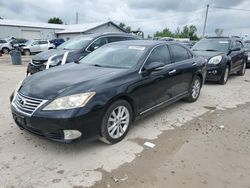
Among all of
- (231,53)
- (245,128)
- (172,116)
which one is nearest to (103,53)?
(172,116)

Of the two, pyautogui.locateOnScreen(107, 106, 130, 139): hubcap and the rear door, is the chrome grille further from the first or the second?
the rear door

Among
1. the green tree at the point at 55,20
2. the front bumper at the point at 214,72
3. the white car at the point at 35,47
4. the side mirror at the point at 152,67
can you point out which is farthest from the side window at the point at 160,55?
the green tree at the point at 55,20

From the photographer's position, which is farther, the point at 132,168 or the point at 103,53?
the point at 103,53

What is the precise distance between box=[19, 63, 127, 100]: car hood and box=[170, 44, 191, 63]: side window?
1661 millimetres

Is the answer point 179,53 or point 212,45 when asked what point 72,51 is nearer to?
point 179,53

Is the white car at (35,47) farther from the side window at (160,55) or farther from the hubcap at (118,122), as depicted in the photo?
the hubcap at (118,122)

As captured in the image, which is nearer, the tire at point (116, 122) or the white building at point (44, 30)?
the tire at point (116, 122)

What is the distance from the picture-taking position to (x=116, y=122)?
3545 mm

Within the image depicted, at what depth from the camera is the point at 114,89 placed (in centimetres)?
336

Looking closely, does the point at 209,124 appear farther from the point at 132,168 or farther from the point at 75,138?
the point at 75,138

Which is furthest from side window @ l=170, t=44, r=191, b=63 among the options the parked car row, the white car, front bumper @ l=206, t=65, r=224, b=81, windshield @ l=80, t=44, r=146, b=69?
the white car

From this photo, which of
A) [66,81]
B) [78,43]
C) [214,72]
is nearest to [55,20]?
[78,43]

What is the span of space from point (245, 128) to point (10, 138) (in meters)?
4.12

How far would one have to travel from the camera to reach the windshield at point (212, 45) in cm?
863
